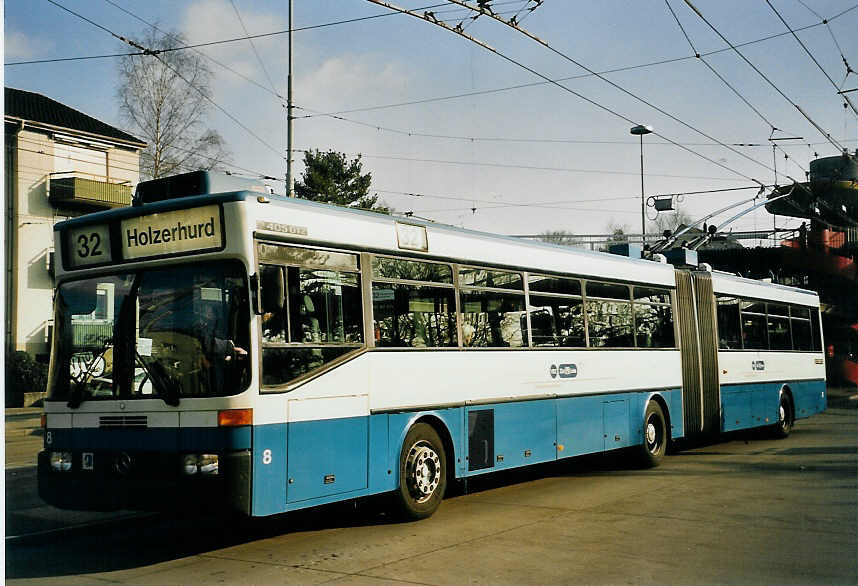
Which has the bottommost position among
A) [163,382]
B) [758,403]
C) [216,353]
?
[758,403]

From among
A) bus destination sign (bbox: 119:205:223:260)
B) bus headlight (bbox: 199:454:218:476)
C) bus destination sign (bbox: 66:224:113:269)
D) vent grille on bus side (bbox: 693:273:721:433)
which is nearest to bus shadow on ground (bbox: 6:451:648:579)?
bus headlight (bbox: 199:454:218:476)

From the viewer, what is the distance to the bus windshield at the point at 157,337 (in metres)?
7.75

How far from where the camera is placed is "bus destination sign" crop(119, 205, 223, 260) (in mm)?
8016

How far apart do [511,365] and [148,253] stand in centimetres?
490

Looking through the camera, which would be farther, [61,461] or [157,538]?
[157,538]

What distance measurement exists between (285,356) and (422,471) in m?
2.41

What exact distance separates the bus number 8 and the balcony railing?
2693 cm

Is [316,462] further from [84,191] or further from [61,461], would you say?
[84,191]

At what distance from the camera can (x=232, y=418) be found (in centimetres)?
760

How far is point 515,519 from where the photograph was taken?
32.2 feet

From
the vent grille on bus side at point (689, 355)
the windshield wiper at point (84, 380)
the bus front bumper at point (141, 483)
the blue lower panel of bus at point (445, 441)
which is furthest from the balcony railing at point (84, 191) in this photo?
the bus front bumper at point (141, 483)

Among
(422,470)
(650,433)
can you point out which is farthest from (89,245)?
(650,433)

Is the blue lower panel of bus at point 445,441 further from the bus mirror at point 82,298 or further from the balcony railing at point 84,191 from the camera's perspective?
the balcony railing at point 84,191

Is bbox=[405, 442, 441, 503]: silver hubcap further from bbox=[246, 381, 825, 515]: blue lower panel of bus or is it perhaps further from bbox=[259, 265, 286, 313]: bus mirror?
bbox=[259, 265, 286, 313]: bus mirror
